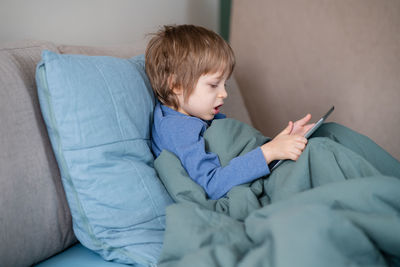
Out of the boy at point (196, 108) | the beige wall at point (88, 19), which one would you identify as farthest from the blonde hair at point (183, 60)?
the beige wall at point (88, 19)

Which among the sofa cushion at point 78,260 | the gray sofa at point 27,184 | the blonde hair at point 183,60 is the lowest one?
the sofa cushion at point 78,260

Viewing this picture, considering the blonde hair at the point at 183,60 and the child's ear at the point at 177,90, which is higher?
the blonde hair at the point at 183,60

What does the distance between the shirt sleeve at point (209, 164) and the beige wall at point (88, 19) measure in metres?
0.53

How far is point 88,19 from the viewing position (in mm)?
1489

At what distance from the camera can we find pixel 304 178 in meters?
0.92

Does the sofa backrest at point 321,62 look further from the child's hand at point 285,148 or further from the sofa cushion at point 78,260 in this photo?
the sofa cushion at point 78,260

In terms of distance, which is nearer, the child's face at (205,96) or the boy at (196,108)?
the boy at (196,108)

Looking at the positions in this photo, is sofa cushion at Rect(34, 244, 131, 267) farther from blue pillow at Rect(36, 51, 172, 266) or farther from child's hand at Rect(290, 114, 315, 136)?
child's hand at Rect(290, 114, 315, 136)

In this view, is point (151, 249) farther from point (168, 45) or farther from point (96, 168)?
point (168, 45)

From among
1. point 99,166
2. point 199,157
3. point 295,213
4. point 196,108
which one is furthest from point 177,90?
point 295,213

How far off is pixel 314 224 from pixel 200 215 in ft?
0.89

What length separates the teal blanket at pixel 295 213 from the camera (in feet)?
2.06

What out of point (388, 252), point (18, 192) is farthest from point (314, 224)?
point (18, 192)

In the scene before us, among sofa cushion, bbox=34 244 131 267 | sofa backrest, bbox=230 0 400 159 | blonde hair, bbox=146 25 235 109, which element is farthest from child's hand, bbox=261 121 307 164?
sofa backrest, bbox=230 0 400 159
